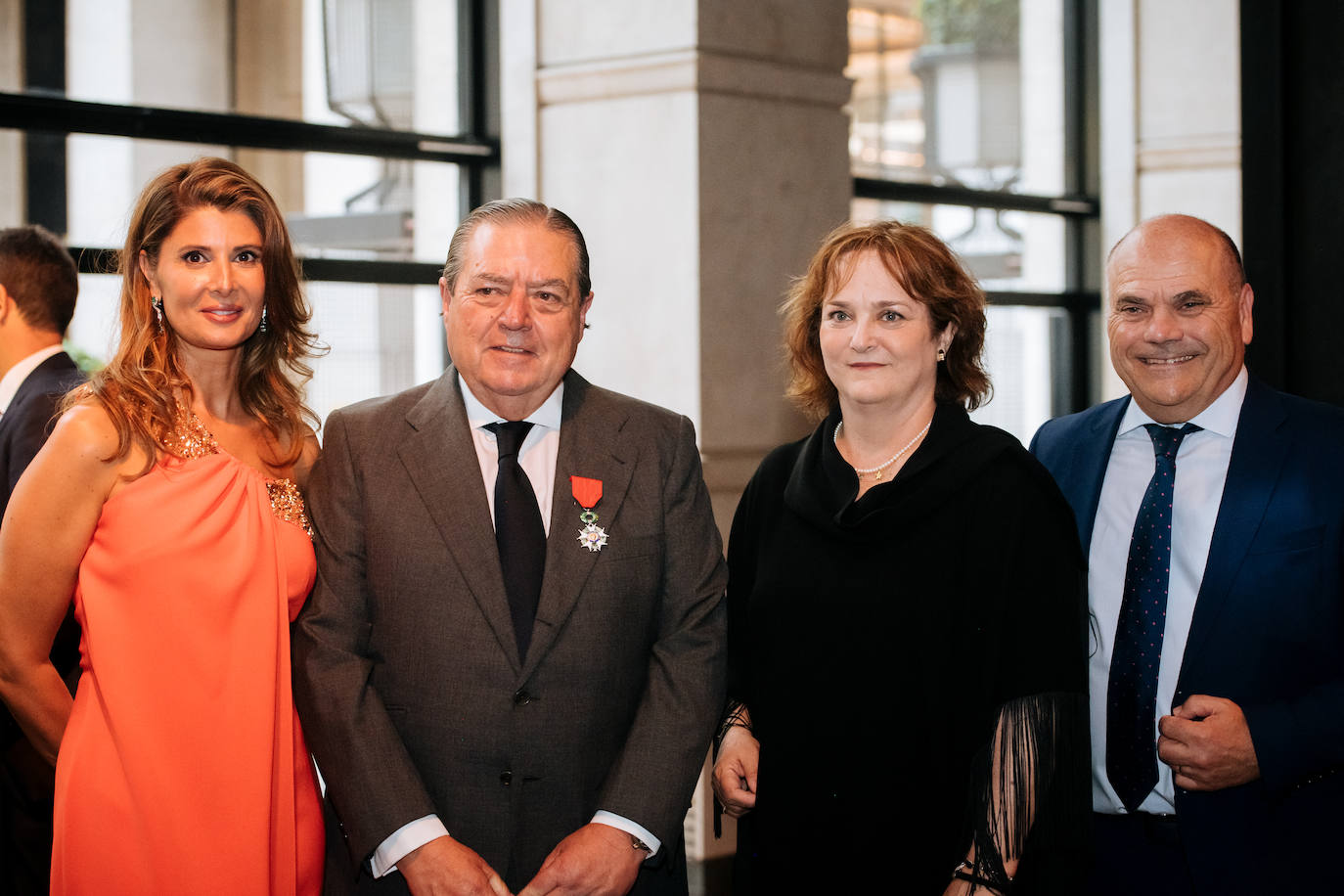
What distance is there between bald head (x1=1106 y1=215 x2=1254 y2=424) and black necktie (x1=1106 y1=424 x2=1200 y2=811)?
0.17m

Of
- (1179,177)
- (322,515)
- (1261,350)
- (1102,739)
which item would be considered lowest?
(1102,739)

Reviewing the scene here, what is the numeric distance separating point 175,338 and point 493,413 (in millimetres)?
615

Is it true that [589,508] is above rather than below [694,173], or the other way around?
below

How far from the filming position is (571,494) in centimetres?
238

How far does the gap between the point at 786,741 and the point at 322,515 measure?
3.10 ft

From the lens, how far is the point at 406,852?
223cm

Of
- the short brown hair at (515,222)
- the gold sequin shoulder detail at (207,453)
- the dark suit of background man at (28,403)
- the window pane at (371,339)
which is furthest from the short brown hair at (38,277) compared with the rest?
the short brown hair at (515,222)

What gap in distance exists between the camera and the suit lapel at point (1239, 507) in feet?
7.79

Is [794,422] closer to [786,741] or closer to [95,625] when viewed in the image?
[786,741]

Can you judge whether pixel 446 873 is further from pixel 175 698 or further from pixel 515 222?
pixel 515 222

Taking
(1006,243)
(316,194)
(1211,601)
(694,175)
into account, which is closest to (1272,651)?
(1211,601)

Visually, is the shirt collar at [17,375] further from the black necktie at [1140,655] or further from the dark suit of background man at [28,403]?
the black necktie at [1140,655]

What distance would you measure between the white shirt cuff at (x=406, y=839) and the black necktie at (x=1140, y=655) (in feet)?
4.08

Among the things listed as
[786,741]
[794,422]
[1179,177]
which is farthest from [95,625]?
[1179,177]
